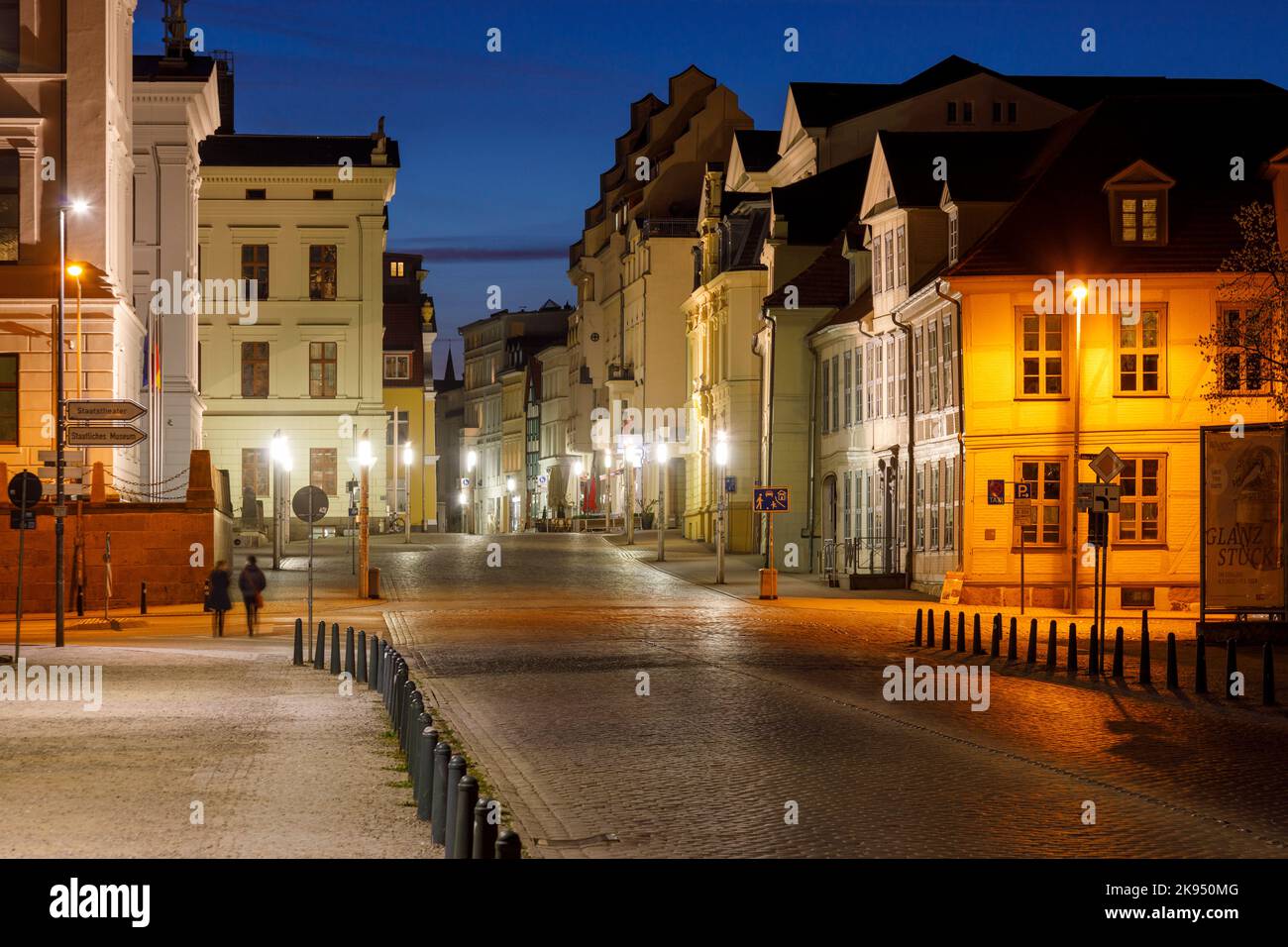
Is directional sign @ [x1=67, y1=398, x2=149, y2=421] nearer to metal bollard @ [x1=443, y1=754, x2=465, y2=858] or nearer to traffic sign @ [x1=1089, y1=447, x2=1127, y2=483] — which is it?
Result: traffic sign @ [x1=1089, y1=447, x2=1127, y2=483]

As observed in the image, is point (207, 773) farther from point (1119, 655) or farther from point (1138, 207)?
point (1138, 207)

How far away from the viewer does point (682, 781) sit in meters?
14.9

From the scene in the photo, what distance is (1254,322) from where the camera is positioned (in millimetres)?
34250

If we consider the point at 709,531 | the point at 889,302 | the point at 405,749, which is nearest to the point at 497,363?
the point at 709,531

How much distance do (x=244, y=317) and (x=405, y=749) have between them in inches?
2509

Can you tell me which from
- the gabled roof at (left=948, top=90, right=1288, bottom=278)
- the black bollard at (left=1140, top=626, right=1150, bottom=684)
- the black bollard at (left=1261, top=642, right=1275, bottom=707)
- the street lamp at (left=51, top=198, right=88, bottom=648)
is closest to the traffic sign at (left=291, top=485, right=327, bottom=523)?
the street lamp at (left=51, top=198, right=88, bottom=648)

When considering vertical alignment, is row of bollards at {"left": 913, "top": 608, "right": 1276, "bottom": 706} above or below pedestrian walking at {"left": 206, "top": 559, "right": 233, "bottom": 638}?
below

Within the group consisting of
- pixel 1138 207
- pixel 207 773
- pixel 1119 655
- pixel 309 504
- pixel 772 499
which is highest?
pixel 1138 207

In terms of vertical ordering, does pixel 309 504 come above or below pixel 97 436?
below

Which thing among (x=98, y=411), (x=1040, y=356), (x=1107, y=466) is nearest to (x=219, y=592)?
(x=98, y=411)

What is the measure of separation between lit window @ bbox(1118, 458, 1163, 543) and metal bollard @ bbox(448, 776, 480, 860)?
109ft

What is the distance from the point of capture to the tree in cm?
3235

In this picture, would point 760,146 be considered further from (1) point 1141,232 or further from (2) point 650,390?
(1) point 1141,232

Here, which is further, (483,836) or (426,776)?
(426,776)
